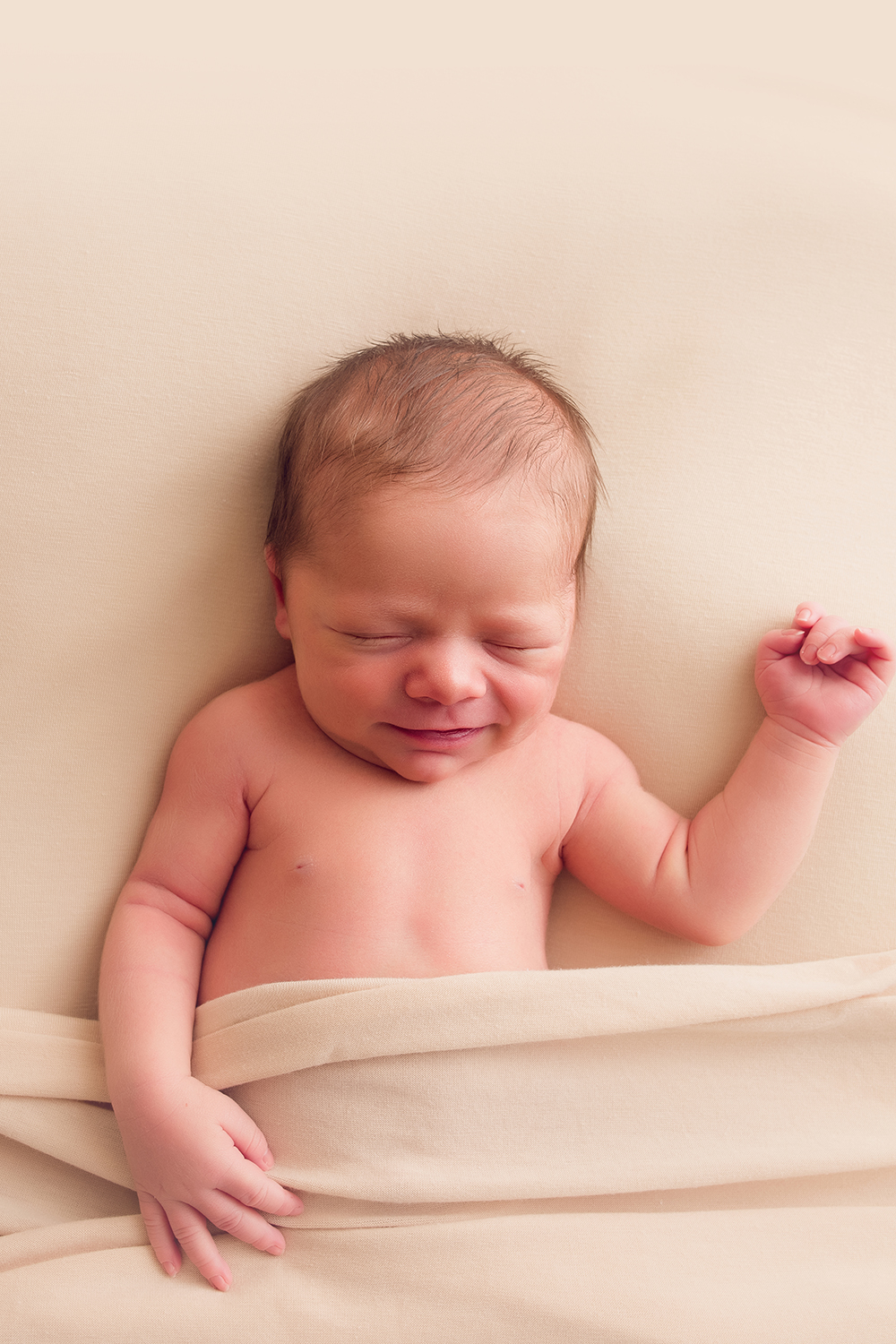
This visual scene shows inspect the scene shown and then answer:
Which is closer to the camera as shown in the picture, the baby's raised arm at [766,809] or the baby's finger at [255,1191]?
the baby's finger at [255,1191]

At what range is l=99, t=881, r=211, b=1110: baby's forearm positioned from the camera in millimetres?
1213

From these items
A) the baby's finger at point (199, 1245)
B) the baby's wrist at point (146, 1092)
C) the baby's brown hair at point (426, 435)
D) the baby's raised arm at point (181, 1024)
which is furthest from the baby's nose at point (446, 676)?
the baby's finger at point (199, 1245)

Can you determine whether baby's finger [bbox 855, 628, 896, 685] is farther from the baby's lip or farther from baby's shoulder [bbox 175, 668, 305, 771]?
baby's shoulder [bbox 175, 668, 305, 771]

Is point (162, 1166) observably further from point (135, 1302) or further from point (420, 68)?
point (420, 68)

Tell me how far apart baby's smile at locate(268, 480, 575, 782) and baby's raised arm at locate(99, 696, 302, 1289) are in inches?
7.1

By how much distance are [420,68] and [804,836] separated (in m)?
1.08

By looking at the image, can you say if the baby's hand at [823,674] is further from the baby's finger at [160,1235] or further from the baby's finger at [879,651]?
the baby's finger at [160,1235]

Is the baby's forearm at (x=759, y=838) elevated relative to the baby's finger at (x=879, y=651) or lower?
lower

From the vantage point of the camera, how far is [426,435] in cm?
119

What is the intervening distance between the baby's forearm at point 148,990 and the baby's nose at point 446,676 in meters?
0.42

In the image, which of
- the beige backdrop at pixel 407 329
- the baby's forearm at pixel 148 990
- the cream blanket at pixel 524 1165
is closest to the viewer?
the cream blanket at pixel 524 1165

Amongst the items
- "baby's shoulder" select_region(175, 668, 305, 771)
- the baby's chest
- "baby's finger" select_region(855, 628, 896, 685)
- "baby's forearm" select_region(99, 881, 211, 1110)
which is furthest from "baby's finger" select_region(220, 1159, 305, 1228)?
"baby's finger" select_region(855, 628, 896, 685)

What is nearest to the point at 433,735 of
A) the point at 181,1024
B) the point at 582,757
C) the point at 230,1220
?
the point at 582,757

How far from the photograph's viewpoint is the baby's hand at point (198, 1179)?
1171 mm
